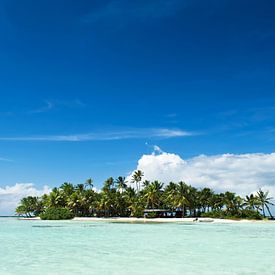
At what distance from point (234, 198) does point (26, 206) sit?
60.7 m

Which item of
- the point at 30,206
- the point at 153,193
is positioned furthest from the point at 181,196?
the point at 30,206

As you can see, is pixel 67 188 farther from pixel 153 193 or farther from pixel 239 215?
pixel 239 215

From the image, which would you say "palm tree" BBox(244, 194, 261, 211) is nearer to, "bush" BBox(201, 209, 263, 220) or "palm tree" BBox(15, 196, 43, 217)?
"bush" BBox(201, 209, 263, 220)

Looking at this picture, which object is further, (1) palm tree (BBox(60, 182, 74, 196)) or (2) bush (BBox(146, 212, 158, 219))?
(1) palm tree (BBox(60, 182, 74, 196))

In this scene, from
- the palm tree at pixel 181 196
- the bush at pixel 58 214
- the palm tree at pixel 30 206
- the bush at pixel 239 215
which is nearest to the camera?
the bush at pixel 239 215

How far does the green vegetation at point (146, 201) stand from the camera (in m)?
76.8

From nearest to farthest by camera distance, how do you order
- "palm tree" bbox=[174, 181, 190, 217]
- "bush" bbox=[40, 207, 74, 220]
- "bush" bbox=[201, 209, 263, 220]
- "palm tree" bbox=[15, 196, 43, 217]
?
"bush" bbox=[201, 209, 263, 220], "palm tree" bbox=[174, 181, 190, 217], "bush" bbox=[40, 207, 74, 220], "palm tree" bbox=[15, 196, 43, 217]

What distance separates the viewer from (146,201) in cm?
8281

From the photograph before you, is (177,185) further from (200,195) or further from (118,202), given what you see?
(118,202)

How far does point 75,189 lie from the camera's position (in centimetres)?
9519

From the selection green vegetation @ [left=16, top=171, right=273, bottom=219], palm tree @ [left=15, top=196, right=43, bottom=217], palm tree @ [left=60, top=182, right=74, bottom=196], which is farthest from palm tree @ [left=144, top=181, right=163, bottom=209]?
palm tree @ [left=15, top=196, right=43, bottom=217]

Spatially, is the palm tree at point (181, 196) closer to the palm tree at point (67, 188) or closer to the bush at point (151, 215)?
the bush at point (151, 215)

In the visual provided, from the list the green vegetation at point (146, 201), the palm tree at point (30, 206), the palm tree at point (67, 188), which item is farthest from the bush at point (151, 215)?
the palm tree at point (30, 206)

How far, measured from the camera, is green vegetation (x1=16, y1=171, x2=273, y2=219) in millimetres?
76812
